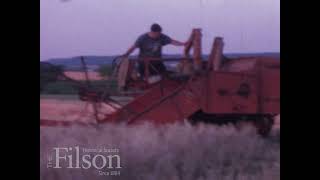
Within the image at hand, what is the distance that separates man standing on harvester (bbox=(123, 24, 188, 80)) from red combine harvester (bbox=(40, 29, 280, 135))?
44 millimetres

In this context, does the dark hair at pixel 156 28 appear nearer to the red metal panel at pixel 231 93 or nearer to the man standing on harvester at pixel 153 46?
the man standing on harvester at pixel 153 46

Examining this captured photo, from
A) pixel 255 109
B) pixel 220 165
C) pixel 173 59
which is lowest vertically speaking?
pixel 220 165

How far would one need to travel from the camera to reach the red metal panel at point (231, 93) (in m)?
5.45

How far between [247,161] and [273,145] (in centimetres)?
23

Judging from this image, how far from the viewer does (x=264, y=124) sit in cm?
549

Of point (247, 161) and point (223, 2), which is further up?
point (223, 2)

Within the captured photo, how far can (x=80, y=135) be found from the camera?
216 inches

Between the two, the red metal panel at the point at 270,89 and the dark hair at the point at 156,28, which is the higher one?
the dark hair at the point at 156,28

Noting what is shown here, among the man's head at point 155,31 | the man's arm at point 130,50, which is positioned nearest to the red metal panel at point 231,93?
the man's head at point 155,31
